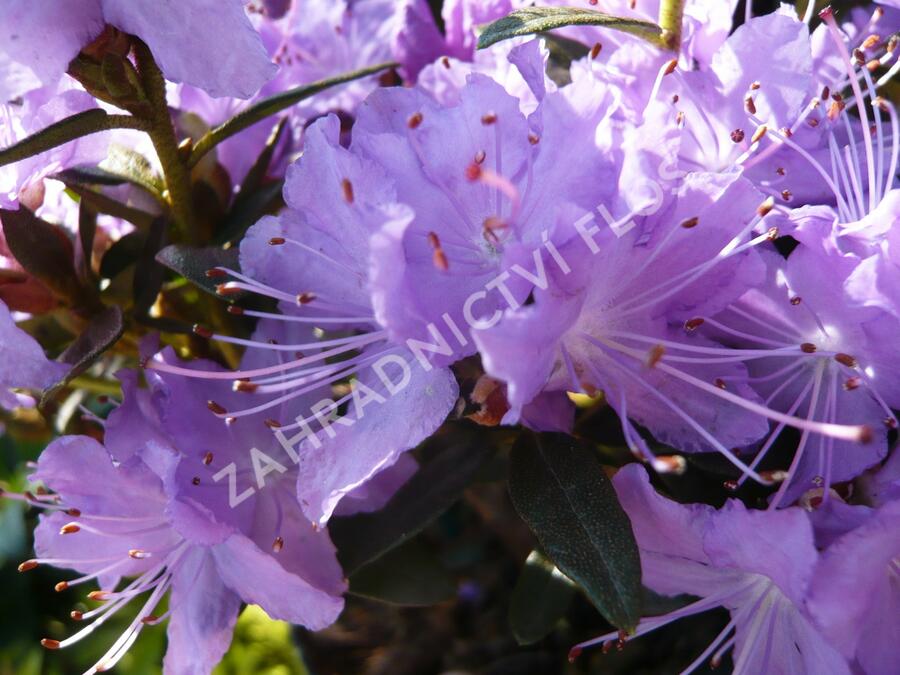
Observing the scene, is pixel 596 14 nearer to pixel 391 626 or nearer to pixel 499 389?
pixel 499 389

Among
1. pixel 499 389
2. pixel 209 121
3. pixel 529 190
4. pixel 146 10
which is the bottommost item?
pixel 499 389

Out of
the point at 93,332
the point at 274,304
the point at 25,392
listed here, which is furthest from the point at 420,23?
the point at 25,392

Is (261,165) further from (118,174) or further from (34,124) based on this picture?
(34,124)

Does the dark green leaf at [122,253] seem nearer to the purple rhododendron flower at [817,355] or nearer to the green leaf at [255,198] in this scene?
the green leaf at [255,198]

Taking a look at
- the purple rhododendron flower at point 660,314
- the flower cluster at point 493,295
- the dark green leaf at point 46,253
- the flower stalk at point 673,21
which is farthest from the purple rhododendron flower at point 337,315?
the flower stalk at point 673,21

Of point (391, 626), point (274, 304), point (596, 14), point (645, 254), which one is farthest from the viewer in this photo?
point (391, 626)

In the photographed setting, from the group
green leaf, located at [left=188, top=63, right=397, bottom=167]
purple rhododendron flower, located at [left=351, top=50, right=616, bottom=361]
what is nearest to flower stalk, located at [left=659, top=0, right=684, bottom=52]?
purple rhododendron flower, located at [left=351, top=50, right=616, bottom=361]
